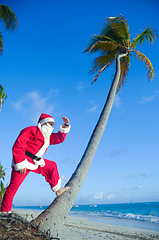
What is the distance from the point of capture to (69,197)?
2.87 metres

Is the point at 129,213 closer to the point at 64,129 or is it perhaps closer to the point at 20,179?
the point at 64,129

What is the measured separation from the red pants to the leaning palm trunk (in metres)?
0.30

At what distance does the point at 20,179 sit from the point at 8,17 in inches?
410

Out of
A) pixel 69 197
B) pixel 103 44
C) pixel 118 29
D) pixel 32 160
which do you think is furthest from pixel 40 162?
pixel 118 29

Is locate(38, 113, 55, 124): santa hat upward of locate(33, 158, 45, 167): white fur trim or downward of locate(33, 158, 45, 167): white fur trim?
upward

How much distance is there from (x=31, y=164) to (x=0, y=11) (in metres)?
10.6

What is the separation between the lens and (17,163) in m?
2.86

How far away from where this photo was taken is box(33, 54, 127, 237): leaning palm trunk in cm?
234

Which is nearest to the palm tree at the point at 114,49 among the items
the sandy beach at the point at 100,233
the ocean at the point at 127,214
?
the sandy beach at the point at 100,233

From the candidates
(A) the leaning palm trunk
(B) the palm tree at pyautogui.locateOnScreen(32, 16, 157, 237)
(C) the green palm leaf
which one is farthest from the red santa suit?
(C) the green palm leaf

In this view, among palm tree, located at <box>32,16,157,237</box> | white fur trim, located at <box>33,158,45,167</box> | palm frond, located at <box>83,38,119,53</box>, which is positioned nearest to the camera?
white fur trim, located at <box>33,158,45,167</box>

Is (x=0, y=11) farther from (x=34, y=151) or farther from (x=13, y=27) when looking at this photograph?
(x=34, y=151)

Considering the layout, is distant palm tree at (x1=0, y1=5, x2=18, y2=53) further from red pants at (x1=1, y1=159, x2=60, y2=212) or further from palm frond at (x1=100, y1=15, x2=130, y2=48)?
red pants at (x1=1, y1=159, x2=60, y2=212)

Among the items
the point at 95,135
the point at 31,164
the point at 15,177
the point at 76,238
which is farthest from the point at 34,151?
the point at 76,238
